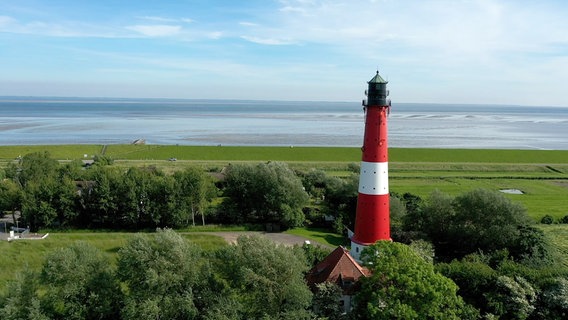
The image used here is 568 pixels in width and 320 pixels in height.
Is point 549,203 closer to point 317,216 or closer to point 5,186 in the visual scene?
point 317,216

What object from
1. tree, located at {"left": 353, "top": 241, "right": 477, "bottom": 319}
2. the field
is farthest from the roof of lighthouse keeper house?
the field

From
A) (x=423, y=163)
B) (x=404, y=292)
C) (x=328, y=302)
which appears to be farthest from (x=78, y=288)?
(x=423, y=163)

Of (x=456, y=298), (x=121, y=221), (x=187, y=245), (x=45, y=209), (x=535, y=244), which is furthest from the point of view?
(x=121, y=221)

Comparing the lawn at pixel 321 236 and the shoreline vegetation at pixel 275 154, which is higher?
the shoreline vegetation at pixel 275 154

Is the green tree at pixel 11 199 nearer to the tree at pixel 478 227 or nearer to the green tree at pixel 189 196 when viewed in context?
the green tree at pixel 189 196

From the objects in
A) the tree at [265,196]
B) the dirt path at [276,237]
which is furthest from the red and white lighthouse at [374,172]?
the tree at [265,196]

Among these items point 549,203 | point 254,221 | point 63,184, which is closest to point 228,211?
point 254,221
